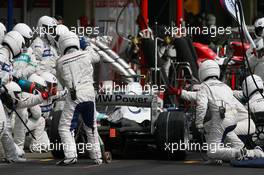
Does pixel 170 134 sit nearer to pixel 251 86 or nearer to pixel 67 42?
pixel 251 86

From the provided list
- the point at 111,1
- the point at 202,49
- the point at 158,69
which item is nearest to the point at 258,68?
the point at 158,69

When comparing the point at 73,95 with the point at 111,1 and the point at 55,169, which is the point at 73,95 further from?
the point at 111,1

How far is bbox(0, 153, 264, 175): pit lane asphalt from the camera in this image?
49.9ft

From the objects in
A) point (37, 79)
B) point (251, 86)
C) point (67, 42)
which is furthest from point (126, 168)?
point (37, 79)

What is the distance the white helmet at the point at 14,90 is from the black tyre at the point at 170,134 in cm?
236

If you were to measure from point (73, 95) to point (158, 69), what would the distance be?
431cm

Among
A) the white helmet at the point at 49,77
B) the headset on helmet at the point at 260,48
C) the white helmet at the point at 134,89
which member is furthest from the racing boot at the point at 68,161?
the headset on helmet at the point at 260,48

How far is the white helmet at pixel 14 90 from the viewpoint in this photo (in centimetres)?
1686

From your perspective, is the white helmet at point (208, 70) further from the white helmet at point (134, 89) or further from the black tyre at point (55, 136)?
the black tyre at point (55, 136)

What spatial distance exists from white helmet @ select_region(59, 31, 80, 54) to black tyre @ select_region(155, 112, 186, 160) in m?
1.99

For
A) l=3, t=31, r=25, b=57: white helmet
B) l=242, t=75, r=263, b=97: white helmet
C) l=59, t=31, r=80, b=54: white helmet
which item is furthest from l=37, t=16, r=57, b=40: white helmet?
l=242, t=75, r=263, b=97: white helmet

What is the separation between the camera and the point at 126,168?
15812 millimetres

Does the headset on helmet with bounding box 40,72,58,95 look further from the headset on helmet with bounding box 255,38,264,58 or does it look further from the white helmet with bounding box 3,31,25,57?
the headset on helmet with bounding box 255,38,264,58

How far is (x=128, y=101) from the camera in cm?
1742
